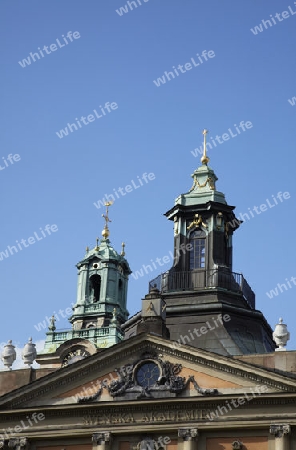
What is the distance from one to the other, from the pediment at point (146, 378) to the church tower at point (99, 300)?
3311cm

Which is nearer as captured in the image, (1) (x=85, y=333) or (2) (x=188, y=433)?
→ (2) (x=188, y=433)

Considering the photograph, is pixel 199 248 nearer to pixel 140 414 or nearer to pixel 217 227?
pixel 217 227

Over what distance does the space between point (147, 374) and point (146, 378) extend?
7.9 inches

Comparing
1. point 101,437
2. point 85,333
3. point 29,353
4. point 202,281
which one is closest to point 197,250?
point 202,281

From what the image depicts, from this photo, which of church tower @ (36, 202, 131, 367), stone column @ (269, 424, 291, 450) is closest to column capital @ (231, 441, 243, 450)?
stone column @ (269, 424, 291, 450)

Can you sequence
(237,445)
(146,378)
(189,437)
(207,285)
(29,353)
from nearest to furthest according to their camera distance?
(237,445)
(189,437)
(146,378)
(29,353)
(207,285)

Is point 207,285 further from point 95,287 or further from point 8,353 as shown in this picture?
point 95,287

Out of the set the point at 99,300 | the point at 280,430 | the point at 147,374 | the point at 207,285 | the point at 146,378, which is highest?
the point at 99,300

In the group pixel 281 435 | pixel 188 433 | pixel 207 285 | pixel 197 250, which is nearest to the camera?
pixel 281 435

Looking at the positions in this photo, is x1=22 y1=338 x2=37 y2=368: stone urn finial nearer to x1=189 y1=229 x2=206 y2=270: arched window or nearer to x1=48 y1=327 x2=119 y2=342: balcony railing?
x1=189 y1=229 x2=206 y2=270: arched window

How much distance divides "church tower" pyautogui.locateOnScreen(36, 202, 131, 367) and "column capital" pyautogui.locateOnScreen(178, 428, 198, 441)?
119 ft

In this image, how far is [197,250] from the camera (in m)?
66.2

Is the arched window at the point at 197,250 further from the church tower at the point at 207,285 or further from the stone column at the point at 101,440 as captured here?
the stone column at the point at 101,440

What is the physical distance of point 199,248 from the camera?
66312 mm
